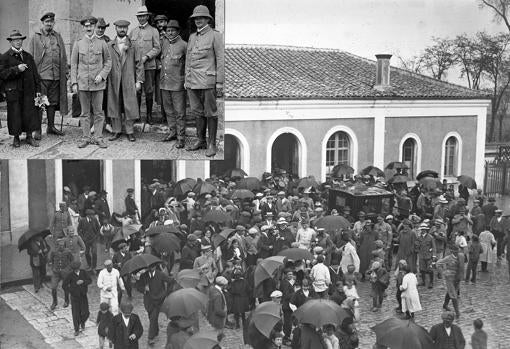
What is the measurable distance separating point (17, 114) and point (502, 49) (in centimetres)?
959

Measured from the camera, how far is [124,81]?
27.1 ft

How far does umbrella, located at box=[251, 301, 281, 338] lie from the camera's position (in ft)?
25.5

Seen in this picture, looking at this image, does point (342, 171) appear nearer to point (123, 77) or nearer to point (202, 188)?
point (202, 188)

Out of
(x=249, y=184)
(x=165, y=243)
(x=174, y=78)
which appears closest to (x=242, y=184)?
(x=249, y=184)

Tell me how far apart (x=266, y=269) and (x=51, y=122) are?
3.72m

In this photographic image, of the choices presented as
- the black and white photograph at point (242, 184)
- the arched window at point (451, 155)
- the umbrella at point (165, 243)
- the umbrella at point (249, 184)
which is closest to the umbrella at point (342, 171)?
the black and white photograph at point (242, 184)

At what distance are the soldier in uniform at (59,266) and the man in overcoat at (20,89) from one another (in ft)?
6.82

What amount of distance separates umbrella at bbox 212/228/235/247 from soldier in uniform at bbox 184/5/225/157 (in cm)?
213

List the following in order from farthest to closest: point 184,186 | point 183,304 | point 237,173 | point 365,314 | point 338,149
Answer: point 338,149 < point 237,173 < point 184,186 < point 365,314 < point 183,304

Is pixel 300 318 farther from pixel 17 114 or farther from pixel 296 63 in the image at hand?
pixel 296 63

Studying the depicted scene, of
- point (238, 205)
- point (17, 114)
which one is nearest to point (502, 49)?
point (238, 205)

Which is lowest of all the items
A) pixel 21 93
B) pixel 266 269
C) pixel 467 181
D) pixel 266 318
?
pixel 266 318

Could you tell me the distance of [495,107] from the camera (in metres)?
15.0

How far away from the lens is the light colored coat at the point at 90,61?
26.6 feet
